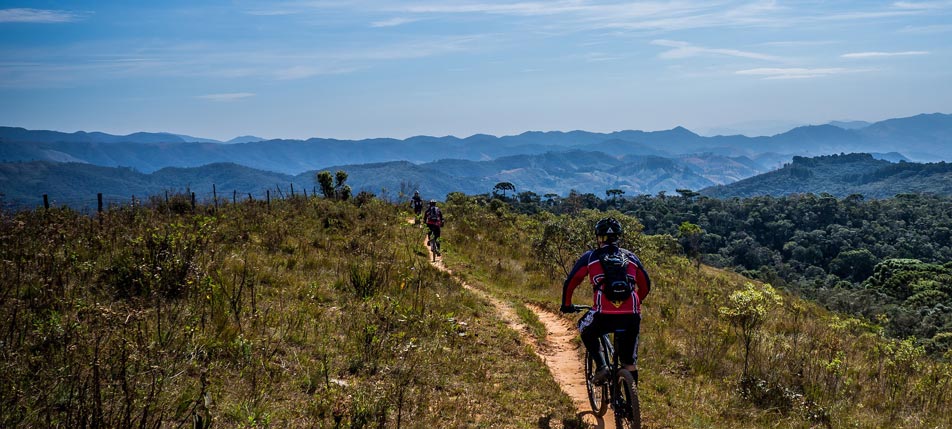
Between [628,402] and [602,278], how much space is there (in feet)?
4.18

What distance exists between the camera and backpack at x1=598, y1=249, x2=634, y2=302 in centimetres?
505

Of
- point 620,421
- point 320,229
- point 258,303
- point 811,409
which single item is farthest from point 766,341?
point 320,229

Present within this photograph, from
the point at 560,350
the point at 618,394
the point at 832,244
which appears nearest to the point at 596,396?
the point at 618,394

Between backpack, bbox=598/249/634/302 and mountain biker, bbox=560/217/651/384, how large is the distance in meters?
0.02

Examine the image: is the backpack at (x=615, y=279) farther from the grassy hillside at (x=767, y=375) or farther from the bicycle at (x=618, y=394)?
the grassy hillside at (x=767, y=375)

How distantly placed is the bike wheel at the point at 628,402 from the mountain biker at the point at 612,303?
131mm

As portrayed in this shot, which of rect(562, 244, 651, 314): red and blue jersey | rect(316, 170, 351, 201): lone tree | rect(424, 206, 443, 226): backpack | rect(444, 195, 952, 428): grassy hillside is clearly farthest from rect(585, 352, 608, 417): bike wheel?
rect(316, 170, 351, 201): lone tree

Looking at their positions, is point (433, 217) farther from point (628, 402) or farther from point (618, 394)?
point (628, 402)

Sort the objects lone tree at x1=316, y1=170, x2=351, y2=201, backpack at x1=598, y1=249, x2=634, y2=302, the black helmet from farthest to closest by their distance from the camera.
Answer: lone tree at x1=316, y1=170, x2=351, y2=201 < the black helmet < backpack at x1=598, y1=249, x2=634, y2=302

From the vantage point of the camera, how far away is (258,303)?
304 inches

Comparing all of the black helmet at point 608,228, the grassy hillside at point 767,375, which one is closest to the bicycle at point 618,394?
the grassy hillside at point 767,375

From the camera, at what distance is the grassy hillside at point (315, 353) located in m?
4.47

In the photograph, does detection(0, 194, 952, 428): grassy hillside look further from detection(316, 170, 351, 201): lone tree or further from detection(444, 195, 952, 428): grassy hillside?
detection(316, 170, 351, 201): lone tree

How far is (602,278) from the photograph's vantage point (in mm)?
5172
